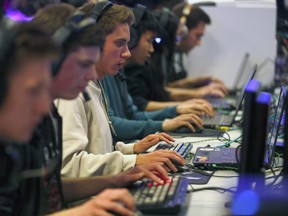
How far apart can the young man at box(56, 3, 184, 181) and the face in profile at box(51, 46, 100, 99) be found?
23 cm

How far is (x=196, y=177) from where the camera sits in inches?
62.6

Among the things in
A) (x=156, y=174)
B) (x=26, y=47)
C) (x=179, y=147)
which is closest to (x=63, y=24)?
(x=26, y=47)

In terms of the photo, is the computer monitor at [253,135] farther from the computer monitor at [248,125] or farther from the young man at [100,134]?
the young man at [100,134]

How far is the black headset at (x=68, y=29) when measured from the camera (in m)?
1.13

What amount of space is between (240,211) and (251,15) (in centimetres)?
305

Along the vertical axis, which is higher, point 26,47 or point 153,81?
point 26,47

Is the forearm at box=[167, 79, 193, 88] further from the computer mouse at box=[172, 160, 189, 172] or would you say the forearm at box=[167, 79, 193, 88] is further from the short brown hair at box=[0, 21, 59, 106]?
the short brown hair at box=[0, 21, 59, 106]

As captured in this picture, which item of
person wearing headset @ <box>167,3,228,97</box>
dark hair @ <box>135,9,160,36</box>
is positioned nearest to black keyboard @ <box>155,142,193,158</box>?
dark hair @ <box>135,9,160,36</box>

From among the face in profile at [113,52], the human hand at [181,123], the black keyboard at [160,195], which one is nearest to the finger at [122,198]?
the black keyboard at [160,195]

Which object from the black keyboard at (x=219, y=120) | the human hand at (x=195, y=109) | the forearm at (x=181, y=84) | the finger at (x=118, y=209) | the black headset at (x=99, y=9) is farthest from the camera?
the forearm at (x=181, y=84)

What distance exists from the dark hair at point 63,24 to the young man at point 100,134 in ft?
0.93

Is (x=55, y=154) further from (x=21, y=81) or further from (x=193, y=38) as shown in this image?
(x=193, y=38)

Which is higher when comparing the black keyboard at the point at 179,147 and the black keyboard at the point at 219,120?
the black keyboard at the point at 179,147

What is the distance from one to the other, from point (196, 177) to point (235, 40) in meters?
2.44
